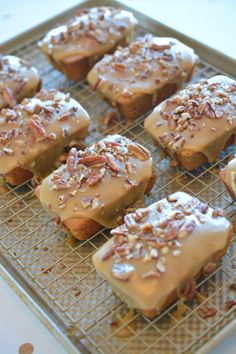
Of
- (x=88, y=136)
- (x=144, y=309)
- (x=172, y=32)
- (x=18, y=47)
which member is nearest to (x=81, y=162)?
(x=88, y=136)

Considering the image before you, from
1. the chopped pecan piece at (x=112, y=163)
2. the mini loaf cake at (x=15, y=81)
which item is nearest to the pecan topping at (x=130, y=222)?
the chopped pecan piece at (x=112, y=163)

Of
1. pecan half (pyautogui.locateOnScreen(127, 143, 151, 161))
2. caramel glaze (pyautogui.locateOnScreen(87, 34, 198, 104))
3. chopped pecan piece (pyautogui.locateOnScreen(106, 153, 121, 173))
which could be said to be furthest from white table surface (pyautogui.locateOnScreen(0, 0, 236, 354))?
pecan half (pyautogui.locateOnScreen(127, 143, 151, 161))

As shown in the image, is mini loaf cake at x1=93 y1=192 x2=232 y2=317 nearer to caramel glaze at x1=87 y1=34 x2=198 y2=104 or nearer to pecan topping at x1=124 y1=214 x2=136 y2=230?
pecan topping at x1=124 y1=214 x2=136 y2=230

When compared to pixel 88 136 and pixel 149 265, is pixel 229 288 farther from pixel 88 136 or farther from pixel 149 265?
pixel 88 136

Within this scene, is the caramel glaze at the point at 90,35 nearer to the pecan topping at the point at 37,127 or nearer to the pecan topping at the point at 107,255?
the pecan topping at the point at 37,127

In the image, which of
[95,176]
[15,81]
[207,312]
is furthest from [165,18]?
[207,312]

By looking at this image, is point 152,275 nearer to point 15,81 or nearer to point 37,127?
point 37,127

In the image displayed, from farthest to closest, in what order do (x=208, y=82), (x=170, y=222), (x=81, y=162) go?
(x=208, y=82), (x=81, y=162), (x=170, y=222)
